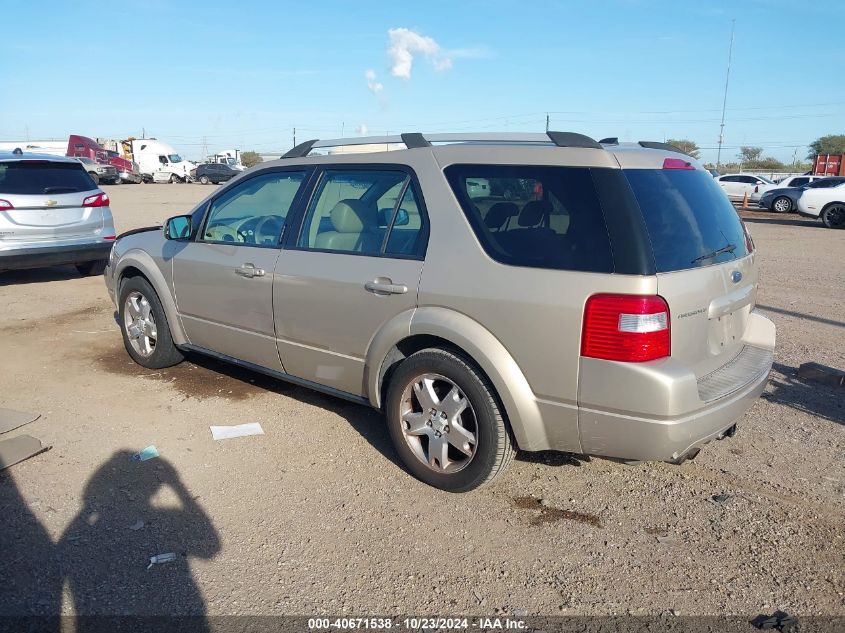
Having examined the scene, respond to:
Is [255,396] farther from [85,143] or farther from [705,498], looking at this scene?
[85,143]

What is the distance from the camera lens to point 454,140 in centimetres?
416

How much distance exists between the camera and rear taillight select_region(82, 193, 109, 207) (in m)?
9.52

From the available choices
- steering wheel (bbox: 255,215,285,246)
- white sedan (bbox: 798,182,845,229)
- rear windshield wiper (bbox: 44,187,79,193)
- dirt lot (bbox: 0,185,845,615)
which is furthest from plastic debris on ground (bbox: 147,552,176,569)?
white sedan (bbox: 798,182,845,229)

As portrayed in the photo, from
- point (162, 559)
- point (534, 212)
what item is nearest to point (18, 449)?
point (162, 559)

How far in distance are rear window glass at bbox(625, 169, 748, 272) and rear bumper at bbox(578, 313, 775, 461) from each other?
542mm

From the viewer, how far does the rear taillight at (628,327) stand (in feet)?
10.5

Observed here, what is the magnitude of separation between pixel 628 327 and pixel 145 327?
13.9 ft

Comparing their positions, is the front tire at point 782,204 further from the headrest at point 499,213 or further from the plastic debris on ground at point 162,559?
the plastic debris on ground at point 162,559

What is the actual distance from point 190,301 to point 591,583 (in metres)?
3.57

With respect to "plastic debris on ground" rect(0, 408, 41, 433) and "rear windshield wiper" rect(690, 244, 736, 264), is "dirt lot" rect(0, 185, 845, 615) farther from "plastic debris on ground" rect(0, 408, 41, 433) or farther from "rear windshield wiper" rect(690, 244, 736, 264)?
"rear windshield wiper" rect(690, 244, 736, 264)

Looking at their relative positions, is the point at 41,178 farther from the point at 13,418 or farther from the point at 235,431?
the point at 235,431

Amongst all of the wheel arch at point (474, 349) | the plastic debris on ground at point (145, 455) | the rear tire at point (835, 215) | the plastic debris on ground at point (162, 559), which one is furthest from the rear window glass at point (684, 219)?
the rear tire at point (835, 215)

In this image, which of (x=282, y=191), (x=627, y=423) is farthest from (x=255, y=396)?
(x=627, y=423)

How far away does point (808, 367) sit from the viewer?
5.70m
